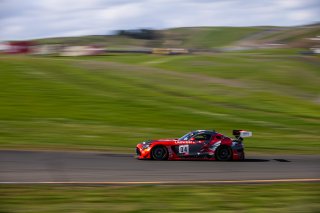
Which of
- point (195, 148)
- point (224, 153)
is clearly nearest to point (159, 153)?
point (195, 148)

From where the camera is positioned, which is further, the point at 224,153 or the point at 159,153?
the point at 224,153

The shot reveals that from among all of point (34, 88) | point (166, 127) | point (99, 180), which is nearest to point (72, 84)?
point (34, 88)

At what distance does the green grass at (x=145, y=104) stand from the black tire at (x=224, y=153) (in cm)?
406

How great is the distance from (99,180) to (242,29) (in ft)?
464

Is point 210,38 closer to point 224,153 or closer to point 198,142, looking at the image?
point 224,153

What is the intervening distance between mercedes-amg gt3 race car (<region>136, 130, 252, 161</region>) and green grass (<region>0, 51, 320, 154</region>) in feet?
11.0

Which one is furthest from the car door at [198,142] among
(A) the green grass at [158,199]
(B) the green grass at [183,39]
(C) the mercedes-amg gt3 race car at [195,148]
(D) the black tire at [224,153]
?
(B) the green grass at [183,39]

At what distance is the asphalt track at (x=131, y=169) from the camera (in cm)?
1203

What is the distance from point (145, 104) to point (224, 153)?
1464 centimetres

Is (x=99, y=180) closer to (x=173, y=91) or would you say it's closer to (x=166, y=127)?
(x=166, y=127)

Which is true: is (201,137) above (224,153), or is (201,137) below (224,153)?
above

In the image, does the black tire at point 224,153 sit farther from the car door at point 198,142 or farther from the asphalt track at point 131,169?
the asphalt track at point 131,169

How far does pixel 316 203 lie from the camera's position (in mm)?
9469

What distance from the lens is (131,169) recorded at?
13.6 m
